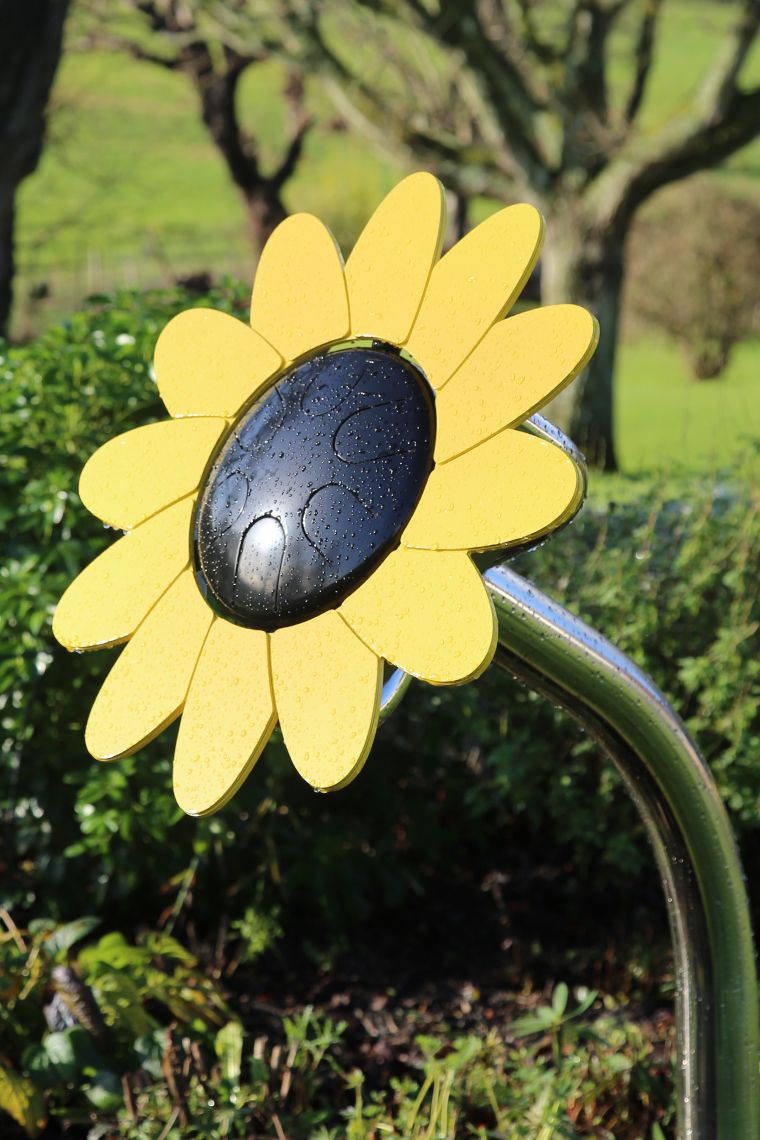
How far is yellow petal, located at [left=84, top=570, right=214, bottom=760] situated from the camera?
0.97 meters

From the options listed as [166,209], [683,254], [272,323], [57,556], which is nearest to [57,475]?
[57,556]

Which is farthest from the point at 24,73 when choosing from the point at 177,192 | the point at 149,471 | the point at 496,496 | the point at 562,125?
the point at 177,192

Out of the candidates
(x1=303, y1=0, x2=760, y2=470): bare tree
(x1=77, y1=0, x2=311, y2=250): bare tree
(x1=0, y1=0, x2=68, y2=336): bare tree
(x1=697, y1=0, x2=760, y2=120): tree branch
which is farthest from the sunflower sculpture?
(x1=77, y1=0, x2=311, y2=250): bare tree

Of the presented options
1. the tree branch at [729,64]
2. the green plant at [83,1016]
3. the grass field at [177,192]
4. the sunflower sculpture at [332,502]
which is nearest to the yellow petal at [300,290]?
the sunflower sculpture at [332,502]

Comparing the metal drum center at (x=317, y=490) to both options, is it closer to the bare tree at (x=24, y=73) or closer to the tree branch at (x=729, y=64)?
the bare tree at (x=24, y=73)

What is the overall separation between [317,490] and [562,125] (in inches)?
304

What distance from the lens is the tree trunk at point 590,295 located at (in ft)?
26.9

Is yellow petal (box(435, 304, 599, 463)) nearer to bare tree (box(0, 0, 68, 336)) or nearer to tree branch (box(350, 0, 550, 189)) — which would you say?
bare tree (box(0, 0, 68, 336))

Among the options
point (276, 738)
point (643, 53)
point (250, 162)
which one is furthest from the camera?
point (250, 162)

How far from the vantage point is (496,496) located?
85cm

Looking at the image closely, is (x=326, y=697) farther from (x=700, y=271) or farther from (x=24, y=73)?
(x=700, y=271)

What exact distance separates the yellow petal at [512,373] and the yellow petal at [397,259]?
108 millimetres

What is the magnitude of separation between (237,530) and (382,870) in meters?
1.89

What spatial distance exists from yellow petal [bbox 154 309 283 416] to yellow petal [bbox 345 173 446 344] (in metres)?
0.12
